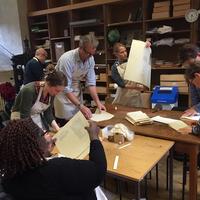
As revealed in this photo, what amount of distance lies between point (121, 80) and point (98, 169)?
1980 mm

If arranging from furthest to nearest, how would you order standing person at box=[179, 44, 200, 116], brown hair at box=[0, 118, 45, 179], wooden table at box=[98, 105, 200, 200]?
standing person at box=[179, 44, 200, 116], wooden table at box=[98, 105, 200, 200], brown hair at box=[0, 118, 45, 179]

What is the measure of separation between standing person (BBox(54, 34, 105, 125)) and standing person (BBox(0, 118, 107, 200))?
4.31 ft

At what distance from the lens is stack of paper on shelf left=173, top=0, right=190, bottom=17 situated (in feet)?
11.6

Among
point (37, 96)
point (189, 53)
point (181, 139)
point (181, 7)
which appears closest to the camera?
point (181, 139)

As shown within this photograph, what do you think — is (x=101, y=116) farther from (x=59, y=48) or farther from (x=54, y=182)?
(x=59, y=48)

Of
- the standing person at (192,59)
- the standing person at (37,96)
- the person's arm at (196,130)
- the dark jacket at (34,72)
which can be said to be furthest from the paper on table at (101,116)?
the dark jacket at (34,72)

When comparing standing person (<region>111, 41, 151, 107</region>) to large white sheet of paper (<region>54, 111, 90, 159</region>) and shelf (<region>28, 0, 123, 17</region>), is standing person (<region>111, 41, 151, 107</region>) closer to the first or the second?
large white sheet of paper (<region>54, 111, 90, 159</region>)

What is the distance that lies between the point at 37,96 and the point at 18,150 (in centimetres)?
106

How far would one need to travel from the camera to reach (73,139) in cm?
170

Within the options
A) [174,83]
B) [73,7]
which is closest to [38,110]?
[174,83]

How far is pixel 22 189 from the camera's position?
3.23 ft

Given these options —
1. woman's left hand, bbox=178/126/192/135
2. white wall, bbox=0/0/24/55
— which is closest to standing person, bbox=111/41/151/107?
woman's left hand, bbox=178/126/192/135

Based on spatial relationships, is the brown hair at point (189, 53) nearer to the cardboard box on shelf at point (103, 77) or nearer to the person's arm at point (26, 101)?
the person's arm at point (26, 101)

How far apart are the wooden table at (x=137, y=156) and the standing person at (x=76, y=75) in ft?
2.20
